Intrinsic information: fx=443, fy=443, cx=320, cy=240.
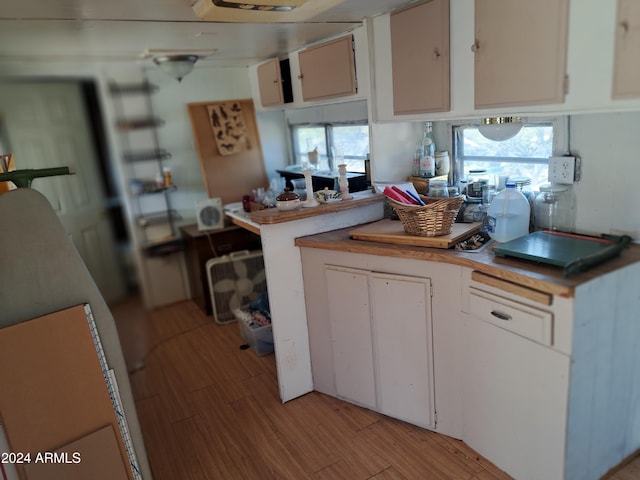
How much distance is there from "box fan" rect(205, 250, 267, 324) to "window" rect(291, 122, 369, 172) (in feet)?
3.05

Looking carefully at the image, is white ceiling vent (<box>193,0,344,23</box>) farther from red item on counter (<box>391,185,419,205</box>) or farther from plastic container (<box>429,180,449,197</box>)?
plastic container (<box>429,180,449,197</box>)

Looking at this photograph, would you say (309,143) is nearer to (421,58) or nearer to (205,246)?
(205,246)

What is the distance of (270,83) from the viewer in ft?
10.6

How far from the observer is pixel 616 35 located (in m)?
1.39

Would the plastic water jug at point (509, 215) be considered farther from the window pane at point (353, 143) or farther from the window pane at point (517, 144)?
the window pane at point (353, 143)

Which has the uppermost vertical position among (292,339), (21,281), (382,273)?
(21,281)

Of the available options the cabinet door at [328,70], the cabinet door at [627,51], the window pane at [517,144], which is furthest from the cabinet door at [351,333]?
the cabinet door at [627,51]

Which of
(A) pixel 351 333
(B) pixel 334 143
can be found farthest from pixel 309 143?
(A) pixel 351 333

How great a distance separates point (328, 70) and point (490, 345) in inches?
69.1

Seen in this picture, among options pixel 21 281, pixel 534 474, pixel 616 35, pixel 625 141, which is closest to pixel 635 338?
pixel 534 474

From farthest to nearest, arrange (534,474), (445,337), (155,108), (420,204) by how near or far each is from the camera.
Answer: (420,204)
(445,337)
(534,474)
(155,108)

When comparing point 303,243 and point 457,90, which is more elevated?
point 457,90

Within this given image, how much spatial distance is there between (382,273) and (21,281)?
1.37 m

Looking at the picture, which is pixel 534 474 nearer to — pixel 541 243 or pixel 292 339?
pixel 541 243
